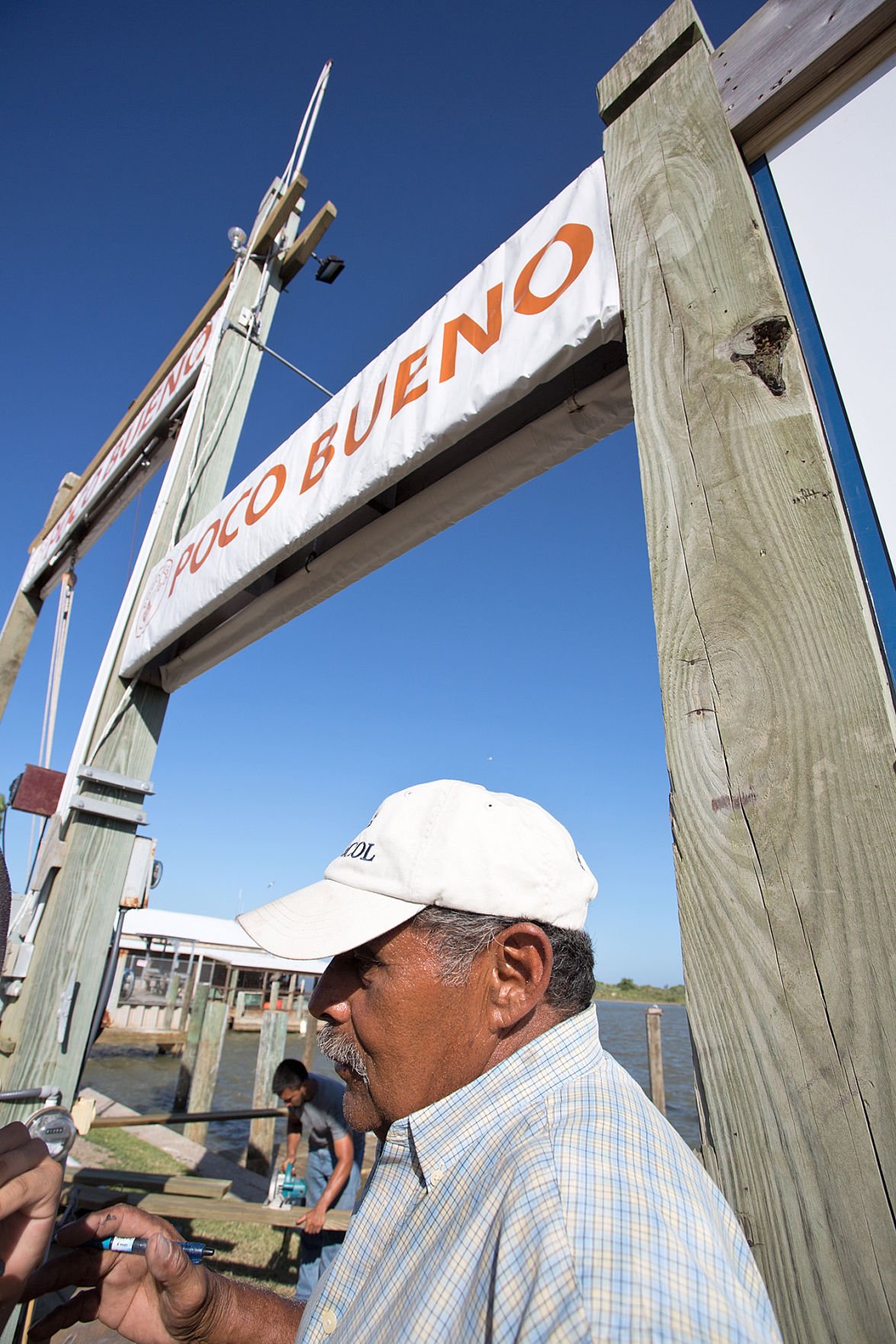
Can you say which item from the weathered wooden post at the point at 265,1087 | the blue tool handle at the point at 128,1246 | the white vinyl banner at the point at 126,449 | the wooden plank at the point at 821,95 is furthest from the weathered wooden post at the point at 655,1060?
the wooden plank at the point at 821,95

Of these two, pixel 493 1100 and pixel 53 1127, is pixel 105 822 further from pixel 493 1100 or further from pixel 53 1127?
pixel 493 1100

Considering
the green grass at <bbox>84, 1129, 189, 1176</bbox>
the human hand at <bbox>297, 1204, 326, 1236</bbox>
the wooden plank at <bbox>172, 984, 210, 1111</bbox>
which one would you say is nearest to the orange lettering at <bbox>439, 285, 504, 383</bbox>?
the human hand at <bbox>297, 1204, 326, 1236</bbox>

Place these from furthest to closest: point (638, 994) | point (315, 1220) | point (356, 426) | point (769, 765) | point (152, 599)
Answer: point (638, 994), point (315, 1220), point (152, 599), point (356, 426), point (769, 765)

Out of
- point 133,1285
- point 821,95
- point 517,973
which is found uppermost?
point 821,95

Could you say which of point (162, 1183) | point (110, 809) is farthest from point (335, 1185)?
point (110, 809)

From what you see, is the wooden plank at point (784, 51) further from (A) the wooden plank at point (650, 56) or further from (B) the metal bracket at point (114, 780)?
(B) the metal bracket at point (114, 780)

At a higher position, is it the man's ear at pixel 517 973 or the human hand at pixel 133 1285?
the man's ear at pixel 517 973

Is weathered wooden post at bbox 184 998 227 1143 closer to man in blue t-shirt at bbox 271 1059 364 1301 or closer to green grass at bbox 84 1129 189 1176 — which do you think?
green grass at bbox 84 1129 189 1176

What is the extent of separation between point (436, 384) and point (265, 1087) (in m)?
10.4

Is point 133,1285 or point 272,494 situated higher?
point 272,494

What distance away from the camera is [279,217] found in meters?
4.41

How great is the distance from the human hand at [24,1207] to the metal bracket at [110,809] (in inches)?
83.3

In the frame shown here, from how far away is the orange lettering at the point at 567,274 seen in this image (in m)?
1.42

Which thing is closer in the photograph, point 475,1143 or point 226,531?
point 475,1143
